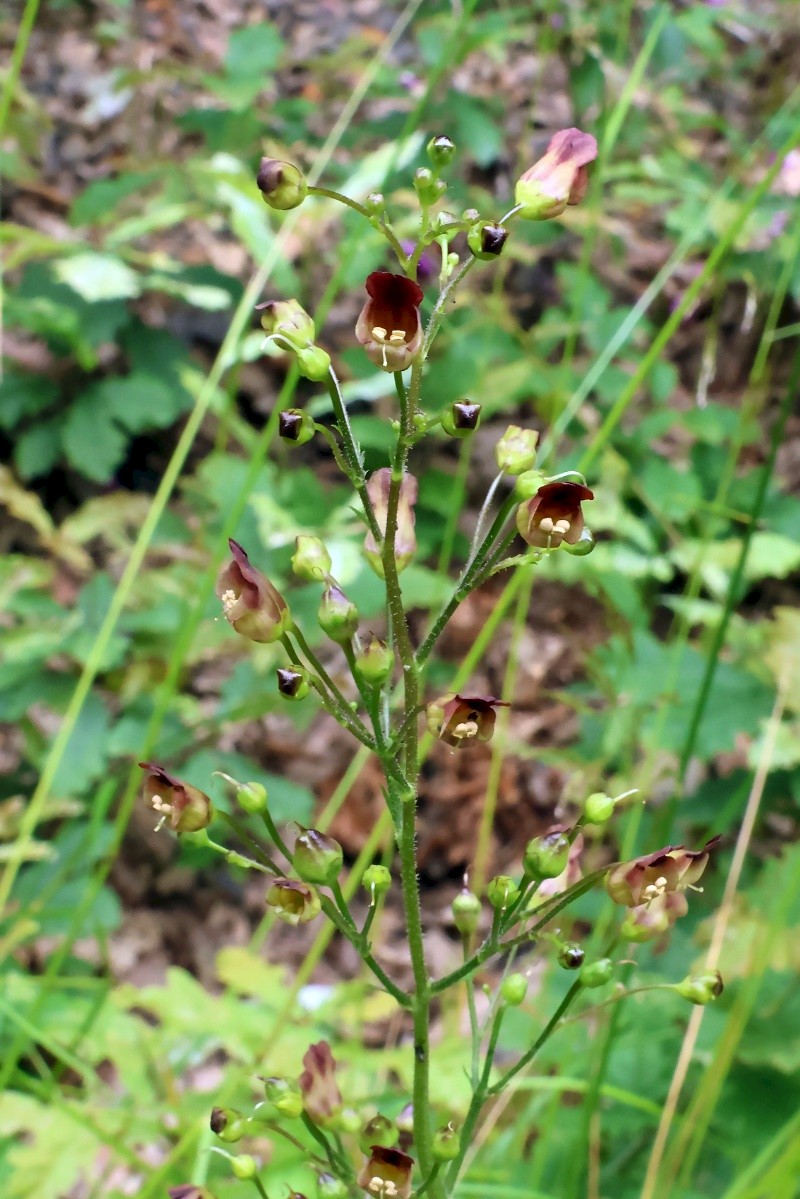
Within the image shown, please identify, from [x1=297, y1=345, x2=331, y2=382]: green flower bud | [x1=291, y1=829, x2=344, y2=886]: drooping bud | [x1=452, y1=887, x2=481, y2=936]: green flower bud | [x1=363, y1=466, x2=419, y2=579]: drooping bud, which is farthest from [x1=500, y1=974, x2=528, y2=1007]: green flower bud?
[x1=297, y1=345, x2=331, y2=382]: green flower bud

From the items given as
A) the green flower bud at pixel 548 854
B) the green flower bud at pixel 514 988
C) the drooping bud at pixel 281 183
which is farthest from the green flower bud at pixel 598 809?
the drooping bud at pixel 281 183

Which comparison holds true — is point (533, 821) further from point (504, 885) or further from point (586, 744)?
point (504, 885)

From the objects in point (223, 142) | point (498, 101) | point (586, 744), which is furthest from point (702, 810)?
point (498, 101)

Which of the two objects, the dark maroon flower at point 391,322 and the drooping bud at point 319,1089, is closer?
the dark maroon flower at point 391,322

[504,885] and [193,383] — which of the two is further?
[193,383]

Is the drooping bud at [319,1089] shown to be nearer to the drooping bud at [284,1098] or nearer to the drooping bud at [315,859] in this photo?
the drooping bud at [284,1098]

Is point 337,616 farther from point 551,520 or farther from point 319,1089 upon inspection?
point 319,1089
